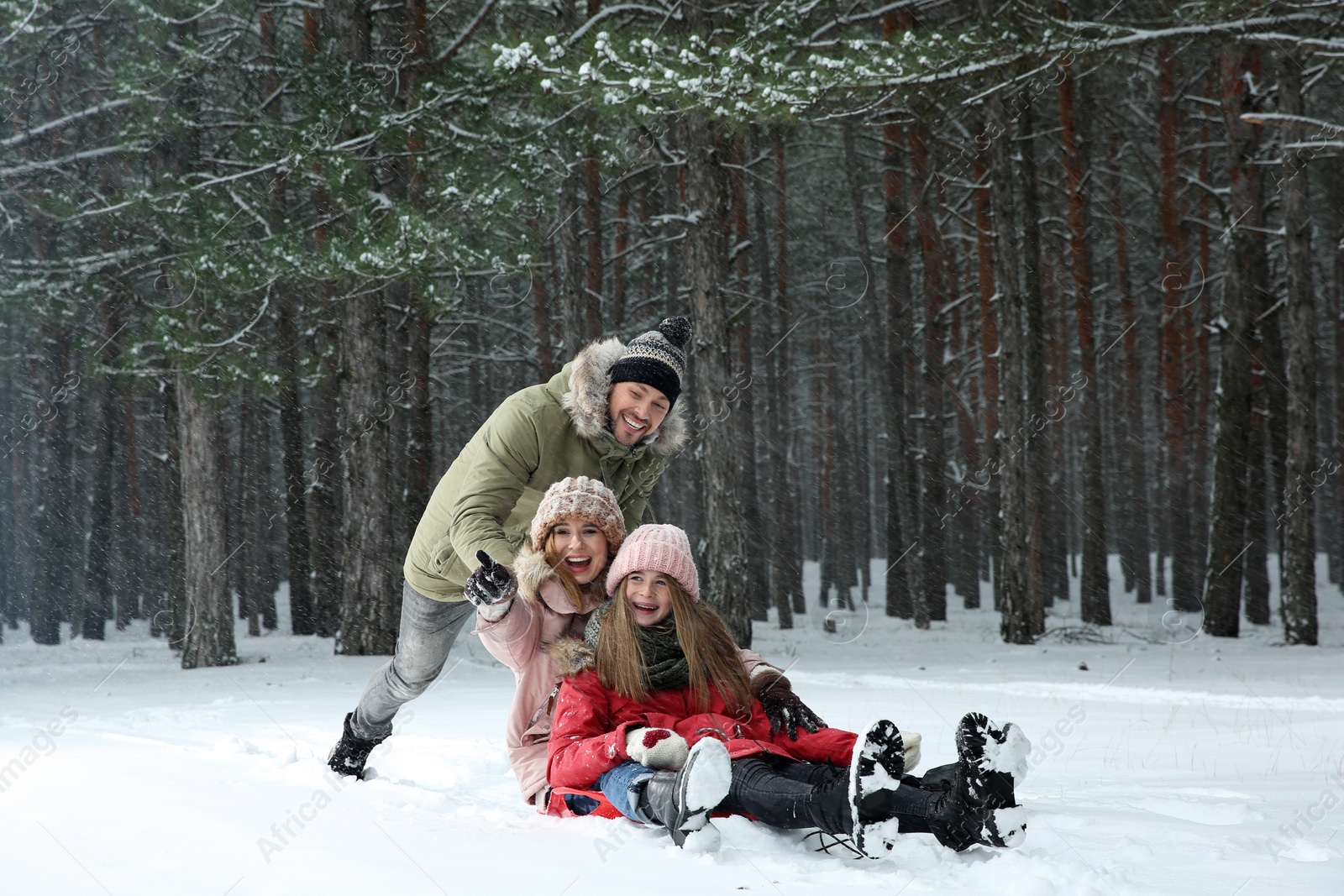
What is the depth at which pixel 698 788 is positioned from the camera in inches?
102

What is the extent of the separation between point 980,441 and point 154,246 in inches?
635

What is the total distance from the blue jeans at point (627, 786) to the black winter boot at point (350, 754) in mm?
1651

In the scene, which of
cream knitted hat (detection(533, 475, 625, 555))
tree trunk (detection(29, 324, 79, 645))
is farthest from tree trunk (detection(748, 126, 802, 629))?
cream knitted hat (detection(533, 475, 625, 555))

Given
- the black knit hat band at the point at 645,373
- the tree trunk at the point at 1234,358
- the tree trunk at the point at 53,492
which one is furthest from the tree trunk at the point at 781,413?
the black knit hat band at the point at 645,373

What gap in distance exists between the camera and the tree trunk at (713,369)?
34.9 ft

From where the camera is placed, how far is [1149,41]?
636cm

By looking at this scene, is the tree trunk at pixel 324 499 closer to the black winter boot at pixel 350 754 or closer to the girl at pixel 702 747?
the black winter boot at pixel 350 754

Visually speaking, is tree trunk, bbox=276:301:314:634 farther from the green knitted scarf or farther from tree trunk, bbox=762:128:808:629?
the green knitted scarf

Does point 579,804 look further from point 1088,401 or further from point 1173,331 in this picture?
point 1173,331

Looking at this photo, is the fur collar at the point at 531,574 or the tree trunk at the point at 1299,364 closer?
the fur collar at the point at 531,574

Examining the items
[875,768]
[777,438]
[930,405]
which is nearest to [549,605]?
[875,768]

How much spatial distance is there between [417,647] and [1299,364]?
1126 cm

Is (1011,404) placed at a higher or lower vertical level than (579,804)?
higher

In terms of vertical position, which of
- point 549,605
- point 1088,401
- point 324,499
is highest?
point 1088,401
